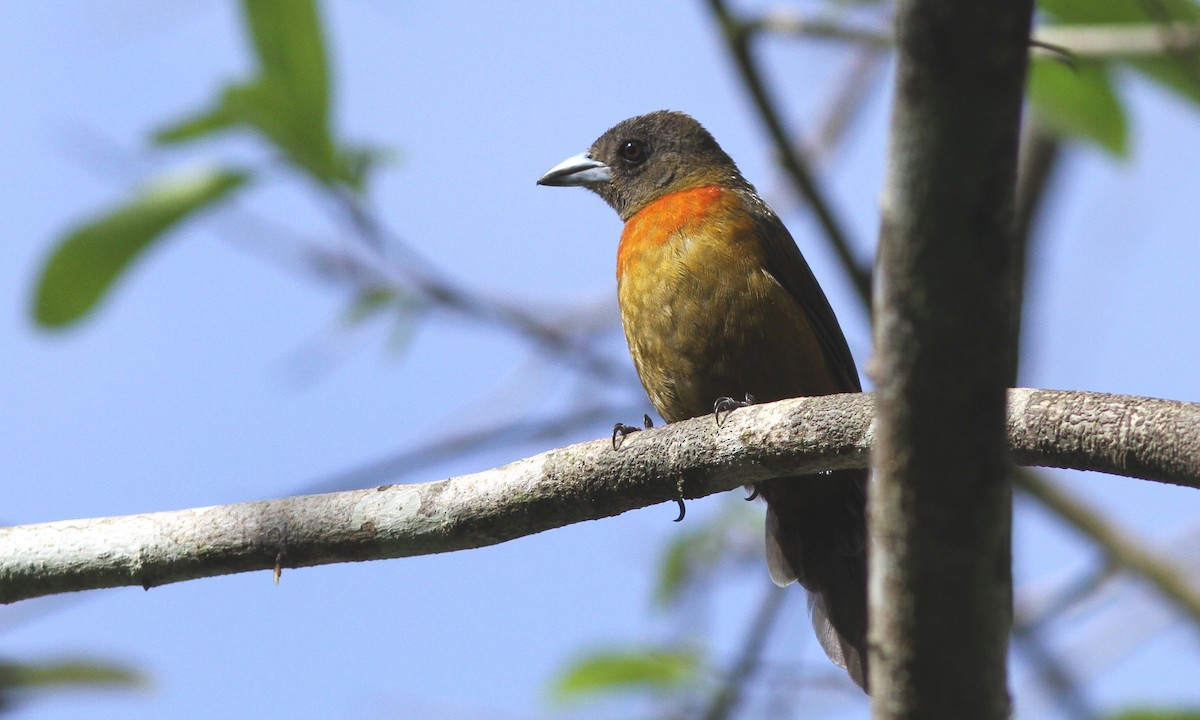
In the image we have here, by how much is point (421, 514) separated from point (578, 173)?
320 centimetres

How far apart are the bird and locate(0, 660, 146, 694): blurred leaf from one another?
1.96 m

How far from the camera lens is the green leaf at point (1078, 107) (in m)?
4.18

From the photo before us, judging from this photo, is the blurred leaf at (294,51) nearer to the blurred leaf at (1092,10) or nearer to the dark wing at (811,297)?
the dark wing at (811,297)

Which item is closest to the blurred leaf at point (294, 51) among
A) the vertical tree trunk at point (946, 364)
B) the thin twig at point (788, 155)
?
the thin twig at point (788, 155)

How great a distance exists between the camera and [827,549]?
4.61m

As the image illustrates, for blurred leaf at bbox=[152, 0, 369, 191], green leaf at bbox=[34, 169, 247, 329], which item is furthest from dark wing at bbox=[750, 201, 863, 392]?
green leaf at bbox=[34, 169, 247, 329]

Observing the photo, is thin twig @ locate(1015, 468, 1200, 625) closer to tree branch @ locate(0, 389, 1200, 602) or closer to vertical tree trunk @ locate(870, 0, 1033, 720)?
tree branch @ locate(0, 389, 1200, 602)

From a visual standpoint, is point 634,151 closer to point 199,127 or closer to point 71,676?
point 199,127

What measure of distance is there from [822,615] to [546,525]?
1.65 m

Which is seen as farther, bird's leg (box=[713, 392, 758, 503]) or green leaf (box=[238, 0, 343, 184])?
bird's leg (box=[713, 392, 758, 503])

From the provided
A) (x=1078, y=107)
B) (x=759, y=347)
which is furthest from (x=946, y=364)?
(x=1078, y=107)

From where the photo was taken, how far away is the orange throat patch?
15.6 feet

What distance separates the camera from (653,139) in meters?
6.00

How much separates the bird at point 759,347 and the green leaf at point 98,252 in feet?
5.06
